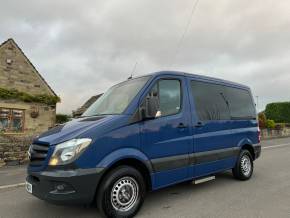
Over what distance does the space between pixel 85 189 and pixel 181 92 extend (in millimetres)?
2508

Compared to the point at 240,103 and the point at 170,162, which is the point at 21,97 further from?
the point at 170,162

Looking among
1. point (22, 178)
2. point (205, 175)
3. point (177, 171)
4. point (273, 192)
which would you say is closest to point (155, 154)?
point (177, 171)

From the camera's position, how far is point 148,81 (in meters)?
4.88

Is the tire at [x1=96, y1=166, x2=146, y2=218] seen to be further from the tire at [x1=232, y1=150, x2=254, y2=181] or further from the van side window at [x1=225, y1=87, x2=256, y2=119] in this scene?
the van side window at [x1=225, y1=87, x2=256, y2=119]

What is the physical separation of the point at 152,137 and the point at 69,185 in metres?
1.49

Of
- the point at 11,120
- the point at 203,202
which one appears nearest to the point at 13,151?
the point at 203,202

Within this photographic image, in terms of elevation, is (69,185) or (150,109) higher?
(150,109)

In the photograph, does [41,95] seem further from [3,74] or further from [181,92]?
[181,92]

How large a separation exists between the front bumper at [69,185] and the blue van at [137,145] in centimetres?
1

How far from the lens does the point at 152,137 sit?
182 inches

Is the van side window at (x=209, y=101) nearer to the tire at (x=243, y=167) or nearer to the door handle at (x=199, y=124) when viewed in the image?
the door handle at (x=199, y=124)

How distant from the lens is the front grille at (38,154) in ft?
13.3

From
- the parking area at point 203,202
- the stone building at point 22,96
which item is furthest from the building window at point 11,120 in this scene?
the parking area at point 203,202

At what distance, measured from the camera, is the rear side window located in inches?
224
